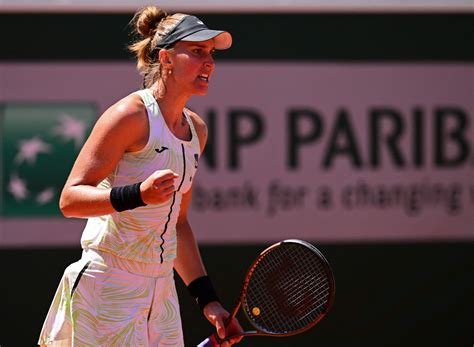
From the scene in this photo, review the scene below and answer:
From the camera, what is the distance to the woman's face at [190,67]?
291cm

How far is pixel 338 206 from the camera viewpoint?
5.85 meters

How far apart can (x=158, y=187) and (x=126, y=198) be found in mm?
120

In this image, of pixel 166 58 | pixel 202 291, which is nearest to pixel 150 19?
pixel 166 58

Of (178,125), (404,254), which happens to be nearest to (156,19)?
(178,125)

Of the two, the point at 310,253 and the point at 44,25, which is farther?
the point at 44,25

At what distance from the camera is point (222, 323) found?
302 cm

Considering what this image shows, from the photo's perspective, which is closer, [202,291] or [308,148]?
[202,291]

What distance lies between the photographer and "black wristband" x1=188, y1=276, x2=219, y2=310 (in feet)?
10.2

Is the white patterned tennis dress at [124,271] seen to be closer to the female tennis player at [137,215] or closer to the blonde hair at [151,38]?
the female tennis player at [137,215]

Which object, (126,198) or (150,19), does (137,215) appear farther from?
(150,19)

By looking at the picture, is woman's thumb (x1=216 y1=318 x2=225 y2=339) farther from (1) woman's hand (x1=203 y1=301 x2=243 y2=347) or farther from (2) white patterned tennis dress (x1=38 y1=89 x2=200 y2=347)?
(2) white patterned tennis dress (x1=38 y1=89 x2=200 y2=347)

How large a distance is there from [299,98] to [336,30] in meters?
0.46

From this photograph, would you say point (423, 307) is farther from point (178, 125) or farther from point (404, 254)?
point (178, 125)

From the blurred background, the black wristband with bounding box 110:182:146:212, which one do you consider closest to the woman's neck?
the black wristband with bounding box 110:182:146:212
